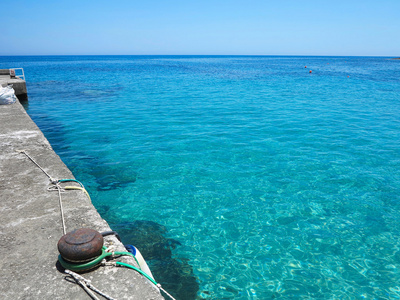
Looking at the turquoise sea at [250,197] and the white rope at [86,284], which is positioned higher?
the white rope at [86,284]

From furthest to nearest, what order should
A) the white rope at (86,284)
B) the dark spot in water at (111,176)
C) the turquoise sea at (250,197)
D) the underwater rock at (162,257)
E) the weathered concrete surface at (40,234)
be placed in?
the dark spot in water at (111,176) < the turquoise sea at (250,197) < the underwater rock at (162,257) < the weathered concrete surface at (40,234) < the white rope at (86,284)

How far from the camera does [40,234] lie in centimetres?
360

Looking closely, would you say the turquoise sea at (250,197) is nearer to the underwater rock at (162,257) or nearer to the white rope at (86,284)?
the underwater rock at (162,257)

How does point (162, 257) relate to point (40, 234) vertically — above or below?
below

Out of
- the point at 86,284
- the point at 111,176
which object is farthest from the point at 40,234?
the point at 111,176

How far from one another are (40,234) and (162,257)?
2.11 m

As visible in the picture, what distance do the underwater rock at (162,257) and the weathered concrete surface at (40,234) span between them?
4.46 ft

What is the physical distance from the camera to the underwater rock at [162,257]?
4367 millimetres

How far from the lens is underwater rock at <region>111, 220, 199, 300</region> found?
437 cm

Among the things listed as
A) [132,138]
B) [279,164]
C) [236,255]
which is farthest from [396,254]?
[132,138]

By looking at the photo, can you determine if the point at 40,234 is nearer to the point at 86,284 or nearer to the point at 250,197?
the point at 86,284

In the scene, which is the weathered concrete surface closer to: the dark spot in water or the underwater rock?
the underwater rock

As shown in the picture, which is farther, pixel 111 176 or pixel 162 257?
pixel 111 176

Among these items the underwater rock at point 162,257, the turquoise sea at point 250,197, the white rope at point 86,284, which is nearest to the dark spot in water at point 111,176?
the turquoise sea at point 250,197
